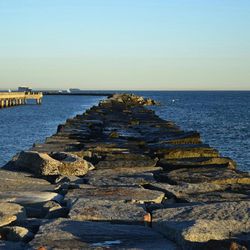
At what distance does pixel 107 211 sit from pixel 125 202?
489 mm

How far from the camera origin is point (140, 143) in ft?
37.0

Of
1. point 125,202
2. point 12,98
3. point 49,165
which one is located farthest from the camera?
point 12,98

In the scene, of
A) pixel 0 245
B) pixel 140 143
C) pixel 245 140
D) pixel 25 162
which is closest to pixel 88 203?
pixel 0 245

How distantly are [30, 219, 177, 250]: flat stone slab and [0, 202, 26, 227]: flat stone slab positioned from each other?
0.38 metres

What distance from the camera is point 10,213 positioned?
4.88 m

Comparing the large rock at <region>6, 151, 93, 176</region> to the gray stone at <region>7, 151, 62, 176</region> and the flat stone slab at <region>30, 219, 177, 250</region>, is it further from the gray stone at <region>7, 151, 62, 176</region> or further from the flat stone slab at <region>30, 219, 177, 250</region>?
the flat stone slab at <region>30, 219, 177, 250</region>

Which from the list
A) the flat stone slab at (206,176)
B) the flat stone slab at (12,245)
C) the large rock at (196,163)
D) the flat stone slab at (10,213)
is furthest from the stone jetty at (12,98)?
the flat stone slab at (12,245)

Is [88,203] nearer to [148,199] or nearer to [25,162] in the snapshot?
[148,199]

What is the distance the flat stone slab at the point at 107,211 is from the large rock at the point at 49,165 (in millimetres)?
2171

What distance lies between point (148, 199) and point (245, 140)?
20584mm

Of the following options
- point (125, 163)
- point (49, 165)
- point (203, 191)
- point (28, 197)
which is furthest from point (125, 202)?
point (125, 163)

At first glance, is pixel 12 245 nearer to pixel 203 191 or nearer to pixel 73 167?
pixel 203 191

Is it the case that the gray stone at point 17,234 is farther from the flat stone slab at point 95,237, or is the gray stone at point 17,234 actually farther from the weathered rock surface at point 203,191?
the weathered rock surface at point 203,191

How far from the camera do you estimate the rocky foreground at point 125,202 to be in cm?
404
